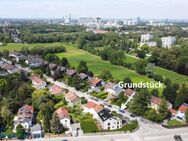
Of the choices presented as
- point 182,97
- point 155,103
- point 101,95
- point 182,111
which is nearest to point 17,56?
point 101,95

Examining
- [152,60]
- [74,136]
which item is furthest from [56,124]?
[152,60]

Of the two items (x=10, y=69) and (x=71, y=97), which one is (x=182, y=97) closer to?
(x=71, y=97)

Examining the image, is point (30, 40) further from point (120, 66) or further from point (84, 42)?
point (120, 66)

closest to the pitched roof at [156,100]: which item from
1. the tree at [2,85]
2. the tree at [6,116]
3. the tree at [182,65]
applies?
the tree at [6,116]

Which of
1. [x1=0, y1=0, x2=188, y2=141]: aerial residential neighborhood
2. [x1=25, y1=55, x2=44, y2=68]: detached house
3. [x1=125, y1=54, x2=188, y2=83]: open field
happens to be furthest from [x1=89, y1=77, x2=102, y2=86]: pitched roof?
[x1=25, y1=55, x2=44, y2=68]: detached house

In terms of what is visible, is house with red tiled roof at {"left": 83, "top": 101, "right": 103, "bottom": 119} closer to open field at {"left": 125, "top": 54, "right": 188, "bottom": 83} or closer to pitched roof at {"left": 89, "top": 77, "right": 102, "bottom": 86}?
pitched roof at {"left": 89, "top": 77, "right": 102, "bottom": 86}

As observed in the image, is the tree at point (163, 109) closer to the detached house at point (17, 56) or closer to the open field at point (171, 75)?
the open field at point (171, 75)
